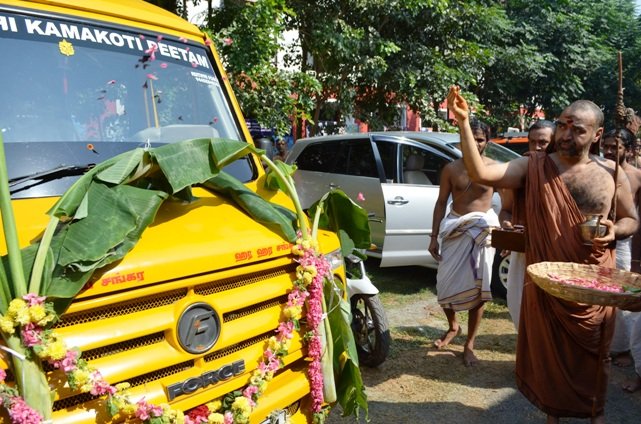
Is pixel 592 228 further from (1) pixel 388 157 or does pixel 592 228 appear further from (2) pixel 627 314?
(1) pixel 388 157

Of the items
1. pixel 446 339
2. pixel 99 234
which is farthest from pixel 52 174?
pixel 446 339

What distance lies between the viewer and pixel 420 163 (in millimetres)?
7105

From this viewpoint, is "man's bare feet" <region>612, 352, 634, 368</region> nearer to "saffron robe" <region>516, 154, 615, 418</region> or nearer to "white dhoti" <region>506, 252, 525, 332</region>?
"white dhoti" <region>506, 252, 525, 332</region>

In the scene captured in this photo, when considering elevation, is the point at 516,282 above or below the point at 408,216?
below

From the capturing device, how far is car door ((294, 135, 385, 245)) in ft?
22.7

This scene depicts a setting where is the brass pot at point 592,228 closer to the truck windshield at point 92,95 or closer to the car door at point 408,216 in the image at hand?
the truck windshield at point 92,95

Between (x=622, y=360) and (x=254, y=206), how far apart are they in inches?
149

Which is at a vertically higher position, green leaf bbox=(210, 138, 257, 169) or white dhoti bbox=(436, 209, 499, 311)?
green leaf bbox=(210, 138, 257, 169)

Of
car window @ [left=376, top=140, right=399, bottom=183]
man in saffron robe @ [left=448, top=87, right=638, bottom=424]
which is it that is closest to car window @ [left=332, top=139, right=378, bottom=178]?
car window @ [left=376, top=140, right=399, bottom=183]

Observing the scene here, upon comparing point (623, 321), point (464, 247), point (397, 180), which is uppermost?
point (397, 180)

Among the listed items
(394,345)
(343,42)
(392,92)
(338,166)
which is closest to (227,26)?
(343,42)

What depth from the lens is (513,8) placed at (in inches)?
636

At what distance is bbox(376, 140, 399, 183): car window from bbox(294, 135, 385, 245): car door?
0.10 metres

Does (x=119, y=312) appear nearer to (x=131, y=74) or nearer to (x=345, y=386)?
(x=345, y=386)
